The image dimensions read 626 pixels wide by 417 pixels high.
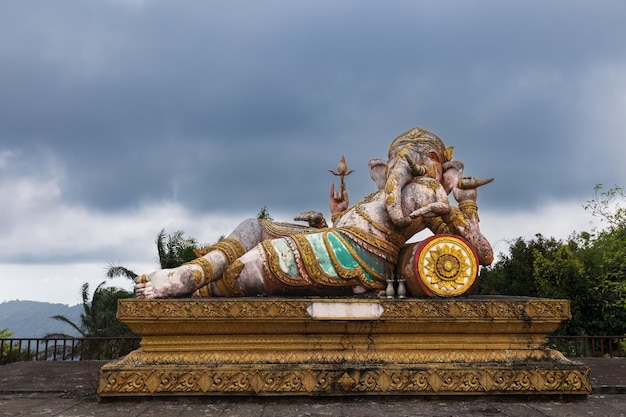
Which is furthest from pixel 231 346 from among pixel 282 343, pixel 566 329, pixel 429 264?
pixel 566 329

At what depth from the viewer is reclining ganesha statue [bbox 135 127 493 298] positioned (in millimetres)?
4938

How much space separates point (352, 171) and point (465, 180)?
4.42 ft

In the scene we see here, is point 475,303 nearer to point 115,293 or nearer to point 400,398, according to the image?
point 400,398

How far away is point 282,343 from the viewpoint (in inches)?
184

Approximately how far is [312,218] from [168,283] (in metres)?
1.86

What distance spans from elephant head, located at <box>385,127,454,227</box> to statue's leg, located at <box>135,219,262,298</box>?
1618 mm

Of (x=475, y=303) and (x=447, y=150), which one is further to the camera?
(x=447, y=150)

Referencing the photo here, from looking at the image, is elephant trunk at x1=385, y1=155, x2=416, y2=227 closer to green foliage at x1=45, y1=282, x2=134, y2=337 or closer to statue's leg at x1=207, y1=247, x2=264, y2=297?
statue's leg at x1=207, y1=247, x2=264, y2=297

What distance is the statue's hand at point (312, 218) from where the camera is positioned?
6023mm

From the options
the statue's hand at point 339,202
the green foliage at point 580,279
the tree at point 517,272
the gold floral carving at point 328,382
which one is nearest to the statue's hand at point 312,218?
the statue's hand at point 339,202

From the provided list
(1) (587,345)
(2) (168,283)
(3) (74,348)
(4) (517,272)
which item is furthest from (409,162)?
(4) (517,272)

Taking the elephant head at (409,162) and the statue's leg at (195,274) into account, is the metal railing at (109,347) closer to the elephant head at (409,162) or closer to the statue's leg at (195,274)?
the elephant head at (409,162)

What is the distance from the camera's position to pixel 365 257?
16.9 ft

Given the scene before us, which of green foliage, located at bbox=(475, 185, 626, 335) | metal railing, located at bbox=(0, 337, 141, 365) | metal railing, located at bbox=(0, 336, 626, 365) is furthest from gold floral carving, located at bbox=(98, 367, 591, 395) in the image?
green foliage, located at bbox=(475, 185, 626, 335)
